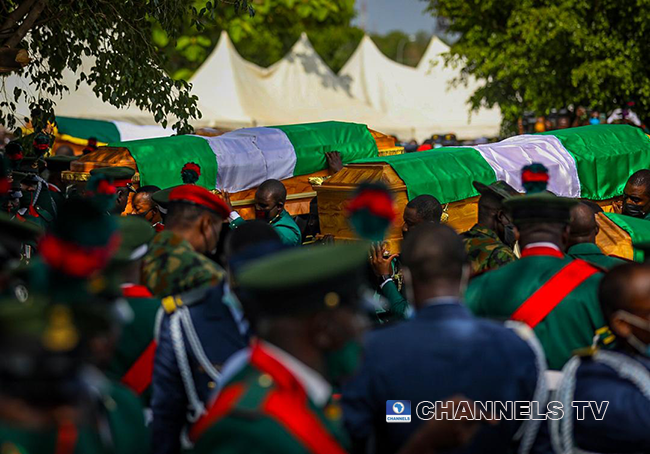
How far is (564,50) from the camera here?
1509cm

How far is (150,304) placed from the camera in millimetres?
3213

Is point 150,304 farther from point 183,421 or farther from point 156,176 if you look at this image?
point 156,176

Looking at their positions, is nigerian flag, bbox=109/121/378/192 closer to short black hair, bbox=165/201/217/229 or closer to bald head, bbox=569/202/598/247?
short black hair, bbox=165/201/217/229

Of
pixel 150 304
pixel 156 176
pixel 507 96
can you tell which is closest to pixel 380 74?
pixel 507 96

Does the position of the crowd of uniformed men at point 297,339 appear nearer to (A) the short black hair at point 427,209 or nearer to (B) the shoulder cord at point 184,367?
(B) the shoulder cord at point 184,367

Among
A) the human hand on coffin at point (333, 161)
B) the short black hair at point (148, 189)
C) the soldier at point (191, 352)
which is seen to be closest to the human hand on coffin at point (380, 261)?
the soldier at point (191, 352)

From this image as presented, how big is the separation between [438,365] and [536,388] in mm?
365

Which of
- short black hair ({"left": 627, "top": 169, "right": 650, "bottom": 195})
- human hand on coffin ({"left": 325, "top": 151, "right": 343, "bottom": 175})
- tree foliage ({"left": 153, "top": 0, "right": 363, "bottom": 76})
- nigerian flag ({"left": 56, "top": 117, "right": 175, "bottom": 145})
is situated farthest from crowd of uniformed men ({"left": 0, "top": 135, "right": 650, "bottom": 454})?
tree foliage ({"left": 153, "top": 0, "right": 363, "bottom": 76})

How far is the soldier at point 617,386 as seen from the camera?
8.59ft

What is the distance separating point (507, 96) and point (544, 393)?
15223mm

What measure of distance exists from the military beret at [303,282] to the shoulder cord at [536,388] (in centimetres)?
84

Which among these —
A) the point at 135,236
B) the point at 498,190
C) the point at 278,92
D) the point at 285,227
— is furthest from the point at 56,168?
the point at 278,92

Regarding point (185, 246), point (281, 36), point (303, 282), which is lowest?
point (185, 246)

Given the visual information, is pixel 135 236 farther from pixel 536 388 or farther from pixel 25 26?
pixel 25 26
